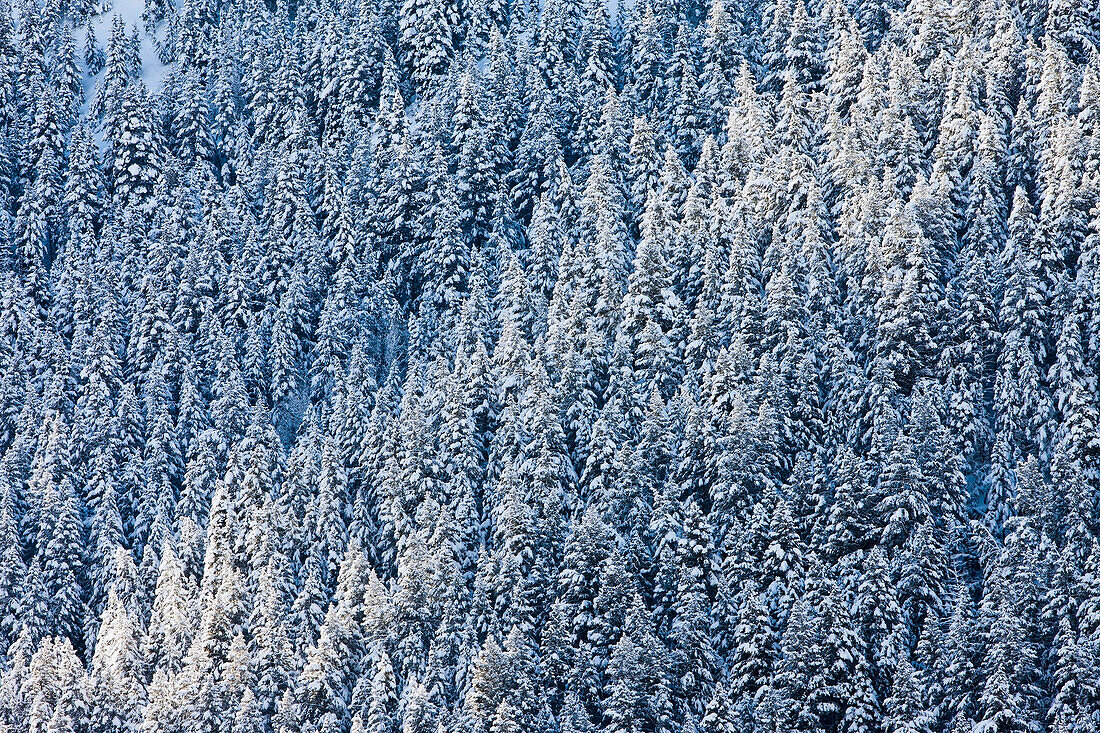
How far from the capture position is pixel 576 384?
177 ft

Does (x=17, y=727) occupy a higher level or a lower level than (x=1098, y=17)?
lower

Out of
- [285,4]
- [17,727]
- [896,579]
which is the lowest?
[17,727]

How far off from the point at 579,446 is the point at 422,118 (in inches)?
1215

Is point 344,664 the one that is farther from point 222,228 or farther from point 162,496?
point 222,228

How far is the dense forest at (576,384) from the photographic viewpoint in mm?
43156

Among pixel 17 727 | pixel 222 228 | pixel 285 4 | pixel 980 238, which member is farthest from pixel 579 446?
pixel 285 4

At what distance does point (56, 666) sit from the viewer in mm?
47688

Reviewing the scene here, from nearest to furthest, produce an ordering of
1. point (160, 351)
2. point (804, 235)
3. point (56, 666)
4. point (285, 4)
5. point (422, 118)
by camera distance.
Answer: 1. point (56, 666)
2. point (804, 235)
3. point (160, 351)
4. point (422, 118)
5. point (285, 4)

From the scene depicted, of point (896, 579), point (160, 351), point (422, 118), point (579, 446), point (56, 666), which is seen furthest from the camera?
point (422, 118)

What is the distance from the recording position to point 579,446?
52781 mm

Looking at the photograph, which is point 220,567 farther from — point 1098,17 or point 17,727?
point 1098,17

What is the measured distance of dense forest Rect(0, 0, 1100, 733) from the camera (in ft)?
142

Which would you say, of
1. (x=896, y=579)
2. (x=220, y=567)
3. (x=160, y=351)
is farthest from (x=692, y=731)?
(x=160, y=351)

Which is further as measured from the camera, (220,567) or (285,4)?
(285,4)
